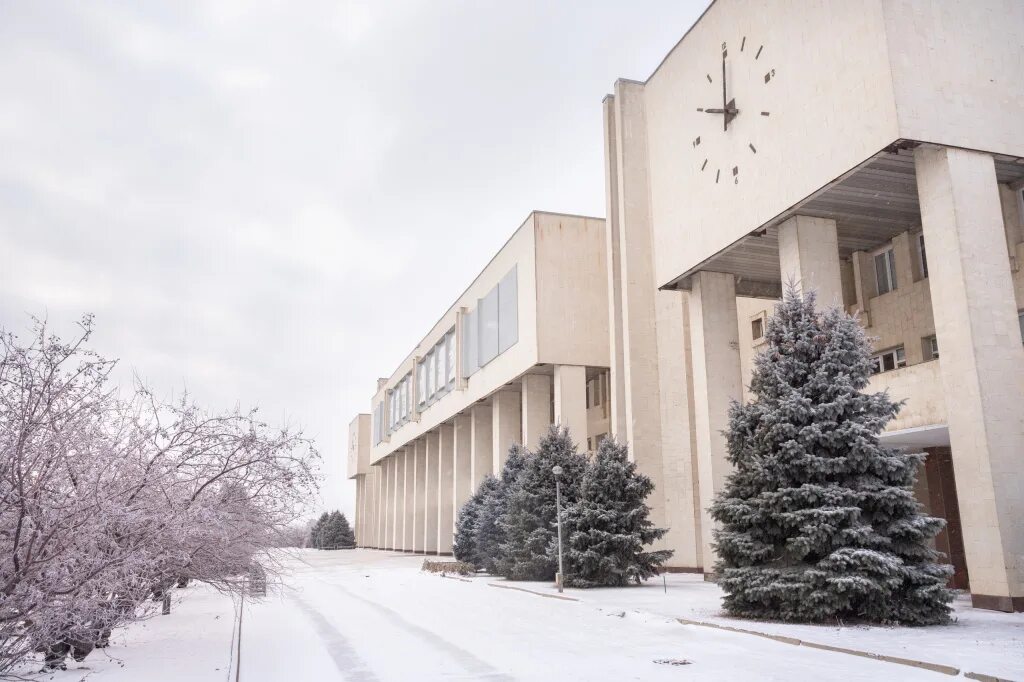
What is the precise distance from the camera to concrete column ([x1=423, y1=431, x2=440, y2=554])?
59.4 m

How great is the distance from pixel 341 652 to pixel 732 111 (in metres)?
18.1

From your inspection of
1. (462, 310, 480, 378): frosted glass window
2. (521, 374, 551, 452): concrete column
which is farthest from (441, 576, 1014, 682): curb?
(462, 310, 480, 378): frosted glass window

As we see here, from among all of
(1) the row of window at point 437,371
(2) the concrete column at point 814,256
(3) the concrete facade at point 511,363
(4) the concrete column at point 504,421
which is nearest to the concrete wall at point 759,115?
(2) the concrete column at point 814,256

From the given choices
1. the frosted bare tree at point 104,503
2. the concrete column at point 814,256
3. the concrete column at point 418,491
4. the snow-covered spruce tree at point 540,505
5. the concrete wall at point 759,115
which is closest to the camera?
the frosted bare tree at point 104,503

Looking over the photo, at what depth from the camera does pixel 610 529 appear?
2362 cm

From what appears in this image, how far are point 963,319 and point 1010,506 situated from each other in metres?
3.55

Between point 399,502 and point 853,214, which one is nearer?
point 853,214

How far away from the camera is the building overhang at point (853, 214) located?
18.7 metres

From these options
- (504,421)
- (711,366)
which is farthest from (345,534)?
(711,366)

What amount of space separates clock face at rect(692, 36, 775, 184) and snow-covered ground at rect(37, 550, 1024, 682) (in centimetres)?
1188

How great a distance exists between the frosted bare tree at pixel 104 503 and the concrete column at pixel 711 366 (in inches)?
594

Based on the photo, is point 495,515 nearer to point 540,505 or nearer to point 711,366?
point 540,505

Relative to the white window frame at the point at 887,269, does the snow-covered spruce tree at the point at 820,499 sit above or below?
below

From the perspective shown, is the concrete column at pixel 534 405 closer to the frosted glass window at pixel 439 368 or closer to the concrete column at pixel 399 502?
the frosted glass window at pixel 439 368
